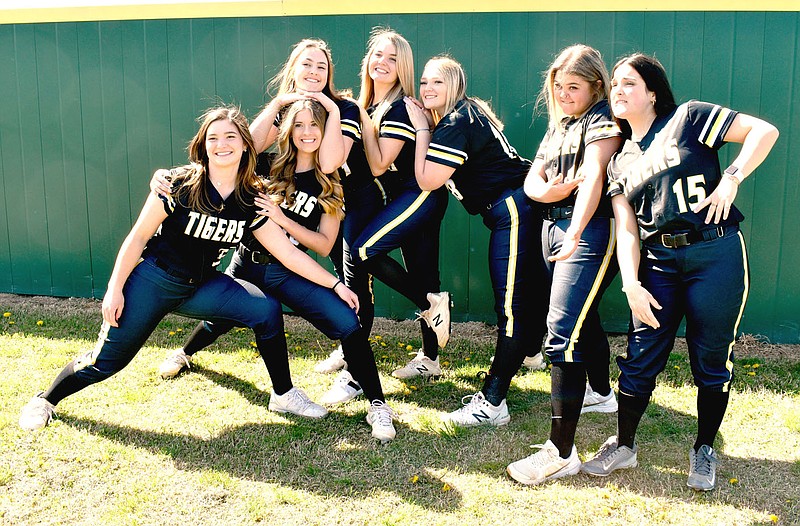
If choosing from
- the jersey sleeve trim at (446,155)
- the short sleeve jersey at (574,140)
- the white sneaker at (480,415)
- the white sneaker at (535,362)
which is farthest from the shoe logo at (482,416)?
the jersey sleeve trim at (446,155)

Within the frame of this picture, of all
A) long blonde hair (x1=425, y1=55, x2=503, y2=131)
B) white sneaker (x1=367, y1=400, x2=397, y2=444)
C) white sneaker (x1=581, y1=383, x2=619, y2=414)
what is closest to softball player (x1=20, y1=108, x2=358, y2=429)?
white sneaker (x1=367, y1=400, x2=397, y2=444)

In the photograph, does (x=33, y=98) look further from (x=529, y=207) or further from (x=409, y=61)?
(x=529, y=207)

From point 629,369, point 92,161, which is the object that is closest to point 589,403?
point 629,369

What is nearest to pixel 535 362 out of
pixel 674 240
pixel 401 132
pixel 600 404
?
pixel 600 404

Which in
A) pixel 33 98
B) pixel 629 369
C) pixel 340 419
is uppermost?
pixel 33 98

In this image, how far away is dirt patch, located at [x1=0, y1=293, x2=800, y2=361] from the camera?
513 centimetres

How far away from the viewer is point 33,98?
6.25m

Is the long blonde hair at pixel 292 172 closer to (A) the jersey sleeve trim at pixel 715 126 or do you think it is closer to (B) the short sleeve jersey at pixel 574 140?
(B) the short sleeve jersey at pixel 574 140

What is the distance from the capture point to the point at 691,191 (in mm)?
2979

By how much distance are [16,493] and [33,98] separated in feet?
13.6

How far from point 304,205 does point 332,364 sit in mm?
1189

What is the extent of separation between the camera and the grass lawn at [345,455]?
10.2 ft

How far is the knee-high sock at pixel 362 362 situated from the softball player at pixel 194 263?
0.22 metres

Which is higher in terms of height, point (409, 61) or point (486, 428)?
point (409, 61)
